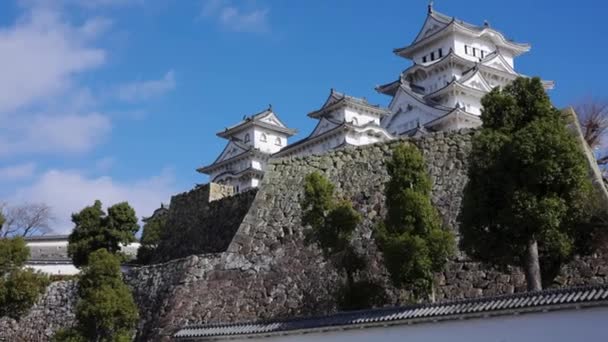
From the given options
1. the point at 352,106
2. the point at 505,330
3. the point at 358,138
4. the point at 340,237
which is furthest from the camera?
the point at 352,106

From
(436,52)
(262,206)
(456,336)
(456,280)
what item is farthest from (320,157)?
(436,52)

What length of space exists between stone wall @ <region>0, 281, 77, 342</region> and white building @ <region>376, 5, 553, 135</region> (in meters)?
21.8

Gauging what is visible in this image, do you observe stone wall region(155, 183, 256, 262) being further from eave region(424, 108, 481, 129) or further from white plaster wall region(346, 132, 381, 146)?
white plaster wall region(346, 132, 381, 146)

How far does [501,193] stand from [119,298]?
7.41m

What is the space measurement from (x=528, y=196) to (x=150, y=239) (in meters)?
13.1

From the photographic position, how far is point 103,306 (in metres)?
13.2

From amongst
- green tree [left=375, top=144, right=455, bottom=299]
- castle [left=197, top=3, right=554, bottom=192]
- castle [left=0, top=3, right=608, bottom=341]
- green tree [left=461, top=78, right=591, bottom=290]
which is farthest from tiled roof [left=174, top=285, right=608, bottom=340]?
castle [left=197, top=3, right=554, bottom=192]

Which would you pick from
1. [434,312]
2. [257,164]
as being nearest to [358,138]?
[257,164]

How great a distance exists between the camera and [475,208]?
10.5 meters

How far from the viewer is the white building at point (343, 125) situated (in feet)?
121

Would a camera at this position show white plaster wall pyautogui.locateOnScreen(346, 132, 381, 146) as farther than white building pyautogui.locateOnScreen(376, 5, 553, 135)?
Yes

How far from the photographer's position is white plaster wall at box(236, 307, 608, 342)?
809cm

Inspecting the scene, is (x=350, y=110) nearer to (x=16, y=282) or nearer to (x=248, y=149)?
(x=248, y=149)

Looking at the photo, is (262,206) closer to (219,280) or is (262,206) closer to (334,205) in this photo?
(219,280)
